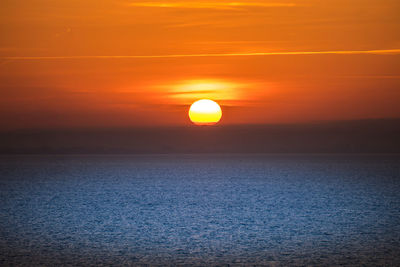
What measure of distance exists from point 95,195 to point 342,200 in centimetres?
1240

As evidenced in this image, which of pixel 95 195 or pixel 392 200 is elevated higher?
pixel 95 195

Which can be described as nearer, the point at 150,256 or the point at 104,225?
the point at 150,256

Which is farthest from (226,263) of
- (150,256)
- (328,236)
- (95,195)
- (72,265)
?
(95,195)

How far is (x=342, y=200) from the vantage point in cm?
2198

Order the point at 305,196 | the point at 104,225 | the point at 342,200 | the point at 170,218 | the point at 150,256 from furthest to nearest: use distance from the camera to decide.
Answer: the point at 305,196 < the point at 342,200 < the point at 170,218 < the point at 104,225 < the point at 150,256

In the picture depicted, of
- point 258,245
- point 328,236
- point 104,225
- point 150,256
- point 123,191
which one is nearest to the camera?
point 150,256

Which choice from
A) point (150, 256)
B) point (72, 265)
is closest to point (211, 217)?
point (150, 256)

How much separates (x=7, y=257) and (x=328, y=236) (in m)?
8.25

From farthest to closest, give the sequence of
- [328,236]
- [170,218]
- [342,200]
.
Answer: [342,200] < [170,218] < [328,236]

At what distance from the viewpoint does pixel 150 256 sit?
10828mm

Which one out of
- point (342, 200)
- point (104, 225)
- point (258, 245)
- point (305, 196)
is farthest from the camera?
point (305, 196)

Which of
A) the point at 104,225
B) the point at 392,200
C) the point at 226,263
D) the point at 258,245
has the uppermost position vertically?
the point at 392,200

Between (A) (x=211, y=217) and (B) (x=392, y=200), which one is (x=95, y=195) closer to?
(A) (x=211, y=217)

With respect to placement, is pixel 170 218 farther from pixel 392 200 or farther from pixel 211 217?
pixel 392 200
